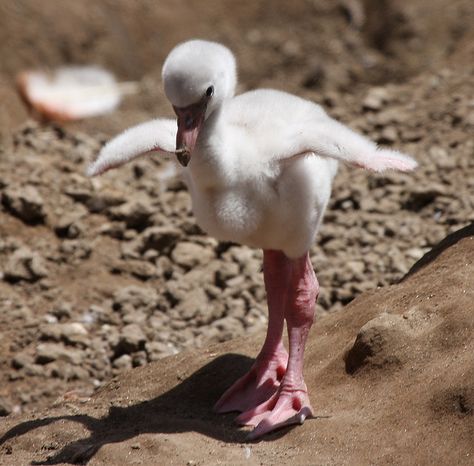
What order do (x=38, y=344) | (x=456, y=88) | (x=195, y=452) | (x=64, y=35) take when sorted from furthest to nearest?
1. (x=64, y=35)
2. (x=456, y=88)
3. (x=38, y=344)
4. (x=195, y=452)

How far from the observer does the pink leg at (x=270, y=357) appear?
Result: 5.29 meters

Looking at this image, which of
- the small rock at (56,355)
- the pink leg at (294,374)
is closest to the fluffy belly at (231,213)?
the pink leg at (294,374)

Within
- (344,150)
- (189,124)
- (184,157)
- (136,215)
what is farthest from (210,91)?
(136,215)

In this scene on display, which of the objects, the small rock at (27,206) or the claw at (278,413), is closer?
the claw at (278,413)

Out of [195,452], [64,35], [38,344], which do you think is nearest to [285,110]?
[195,452]

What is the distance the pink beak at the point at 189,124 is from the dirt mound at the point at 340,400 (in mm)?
1204

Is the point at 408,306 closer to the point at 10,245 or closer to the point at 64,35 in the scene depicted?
the point at 10,245

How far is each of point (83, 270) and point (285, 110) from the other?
2.92 meters

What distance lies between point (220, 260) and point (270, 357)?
7.02 feet

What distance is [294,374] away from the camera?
5027mm

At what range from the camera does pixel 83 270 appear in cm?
754

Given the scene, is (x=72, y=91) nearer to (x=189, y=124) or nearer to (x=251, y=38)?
(x=251, y=38)

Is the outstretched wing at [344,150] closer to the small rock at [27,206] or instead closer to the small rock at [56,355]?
the small rock at [56,355]

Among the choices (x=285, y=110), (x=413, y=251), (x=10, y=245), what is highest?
(x=285, y=110)
